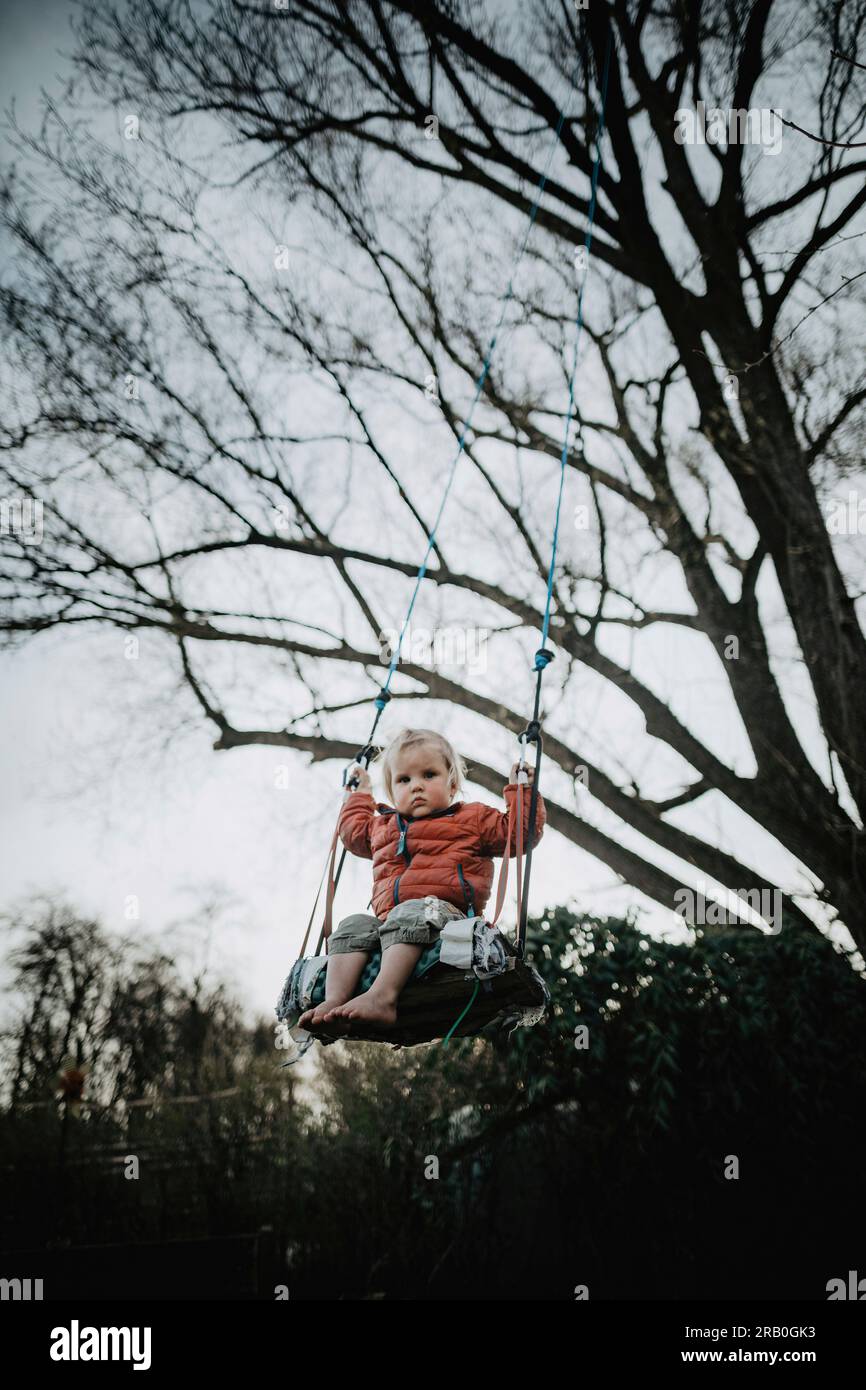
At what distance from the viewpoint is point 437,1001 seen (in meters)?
2.66

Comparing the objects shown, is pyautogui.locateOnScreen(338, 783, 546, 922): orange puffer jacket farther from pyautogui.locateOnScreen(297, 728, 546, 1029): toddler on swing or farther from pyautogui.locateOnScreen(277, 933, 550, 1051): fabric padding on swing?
pyautogui.locateOnScreen(277, 933, 550, 1051): fabric padding on swing

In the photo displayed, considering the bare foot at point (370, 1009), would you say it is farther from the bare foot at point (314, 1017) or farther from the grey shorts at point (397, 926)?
the grey shorts at point (397, 926)

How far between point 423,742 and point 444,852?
0.42m

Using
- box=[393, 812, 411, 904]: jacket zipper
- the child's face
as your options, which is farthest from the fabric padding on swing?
the child's face

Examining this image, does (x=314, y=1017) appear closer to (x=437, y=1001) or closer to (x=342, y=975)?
(x=342, y=975)

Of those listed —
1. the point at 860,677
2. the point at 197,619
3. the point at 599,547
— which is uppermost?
the point at 599,547

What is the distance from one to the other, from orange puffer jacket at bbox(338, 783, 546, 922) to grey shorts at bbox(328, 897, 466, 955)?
0.07 meters

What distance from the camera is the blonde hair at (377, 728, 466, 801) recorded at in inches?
126

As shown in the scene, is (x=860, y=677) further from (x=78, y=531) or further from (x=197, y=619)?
(x=78, y=531)

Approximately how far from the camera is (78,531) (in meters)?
6.18

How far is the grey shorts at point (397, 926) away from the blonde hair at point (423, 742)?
1.58ft

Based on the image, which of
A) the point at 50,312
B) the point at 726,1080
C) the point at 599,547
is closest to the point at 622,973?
the point at 726,1080

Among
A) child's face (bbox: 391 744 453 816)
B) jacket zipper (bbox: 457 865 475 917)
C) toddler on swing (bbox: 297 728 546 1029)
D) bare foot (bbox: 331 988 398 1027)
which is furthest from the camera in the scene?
child's face (bbox: 391 744 453 816)
